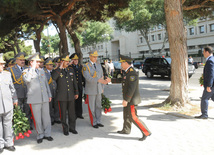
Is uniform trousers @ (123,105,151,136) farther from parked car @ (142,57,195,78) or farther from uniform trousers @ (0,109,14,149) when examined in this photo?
parked car @ (142,57,195,78)

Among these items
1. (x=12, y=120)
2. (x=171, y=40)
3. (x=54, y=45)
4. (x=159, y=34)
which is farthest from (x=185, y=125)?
(x=54, y=45)

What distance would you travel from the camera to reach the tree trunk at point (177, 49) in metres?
7.32

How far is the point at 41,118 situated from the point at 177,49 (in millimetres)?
4953

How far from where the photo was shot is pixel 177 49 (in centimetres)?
732

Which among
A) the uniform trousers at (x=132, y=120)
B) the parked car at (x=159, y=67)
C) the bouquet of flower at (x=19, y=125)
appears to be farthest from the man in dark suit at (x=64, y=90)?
the parked car at (x=159, y=67)

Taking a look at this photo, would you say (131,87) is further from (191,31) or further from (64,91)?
(191,31)

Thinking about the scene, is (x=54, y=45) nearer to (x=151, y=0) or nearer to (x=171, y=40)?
(x=151, y=0)

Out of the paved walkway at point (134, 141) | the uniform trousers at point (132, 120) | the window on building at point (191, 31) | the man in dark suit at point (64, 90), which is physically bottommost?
the paved walkway at point (134, 141)

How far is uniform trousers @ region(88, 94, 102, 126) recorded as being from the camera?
579cm

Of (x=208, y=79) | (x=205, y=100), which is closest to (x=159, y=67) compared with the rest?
(x=205, y=100)

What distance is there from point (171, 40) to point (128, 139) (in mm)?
4129

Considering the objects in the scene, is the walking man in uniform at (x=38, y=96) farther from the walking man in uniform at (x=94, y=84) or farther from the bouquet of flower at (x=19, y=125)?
the walking man in uniform at (x=94, y=84)

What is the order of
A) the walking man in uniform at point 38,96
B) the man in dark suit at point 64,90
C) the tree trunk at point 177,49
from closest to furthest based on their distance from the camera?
the walking man in uniform at point 38,96 < the man in dark suit at point 64,90 < the tree trunk at point 177,49

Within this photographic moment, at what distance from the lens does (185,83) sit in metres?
7.44
